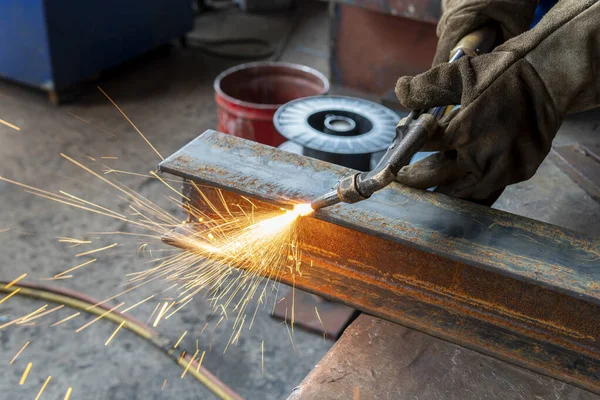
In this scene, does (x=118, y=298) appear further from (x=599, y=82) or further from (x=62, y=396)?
(x=599, y=82)

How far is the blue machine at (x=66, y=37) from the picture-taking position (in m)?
3.92

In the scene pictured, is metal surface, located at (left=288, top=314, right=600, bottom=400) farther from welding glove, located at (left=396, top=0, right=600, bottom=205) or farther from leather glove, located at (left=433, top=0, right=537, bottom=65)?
leather glove, located at (left=433, top=0, right=537, bottom=65)

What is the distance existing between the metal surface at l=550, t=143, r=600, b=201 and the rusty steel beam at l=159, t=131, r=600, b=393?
0.87m

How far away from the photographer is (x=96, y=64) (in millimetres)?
4348

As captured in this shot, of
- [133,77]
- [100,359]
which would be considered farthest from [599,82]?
[133,77]

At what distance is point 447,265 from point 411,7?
2696mm

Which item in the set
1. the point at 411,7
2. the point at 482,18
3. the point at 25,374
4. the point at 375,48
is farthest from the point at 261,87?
the point at 25,374

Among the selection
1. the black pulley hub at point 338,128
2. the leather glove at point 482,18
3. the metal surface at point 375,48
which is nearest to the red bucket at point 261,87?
the black pulley hub at point 338,128

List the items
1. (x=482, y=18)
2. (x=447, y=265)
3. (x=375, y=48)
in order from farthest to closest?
(x=375, y=48) → (x=482, y=18) → (x=447, y=265)

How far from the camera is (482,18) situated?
1897mm

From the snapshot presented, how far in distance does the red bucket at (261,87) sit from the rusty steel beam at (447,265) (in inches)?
56.6

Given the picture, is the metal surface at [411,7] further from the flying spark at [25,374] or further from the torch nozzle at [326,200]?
the flying spark at [25,374]

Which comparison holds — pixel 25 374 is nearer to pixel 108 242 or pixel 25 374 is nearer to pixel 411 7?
pixel 108 242

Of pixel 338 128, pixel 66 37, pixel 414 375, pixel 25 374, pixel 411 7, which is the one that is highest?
pixel 411 7
